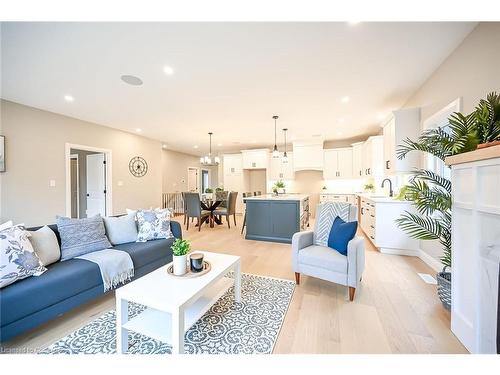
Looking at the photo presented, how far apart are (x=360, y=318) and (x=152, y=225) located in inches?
97.3

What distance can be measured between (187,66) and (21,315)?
2.75 m

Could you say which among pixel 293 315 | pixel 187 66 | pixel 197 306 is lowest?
pixel 293 315

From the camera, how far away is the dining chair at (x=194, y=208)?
17.8 ft

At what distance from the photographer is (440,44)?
2154 mm

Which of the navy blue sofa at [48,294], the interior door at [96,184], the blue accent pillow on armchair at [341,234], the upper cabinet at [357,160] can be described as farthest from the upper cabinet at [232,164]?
the navy blue sofa at [48,294]

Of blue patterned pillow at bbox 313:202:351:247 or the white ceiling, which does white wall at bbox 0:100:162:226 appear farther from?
blue patterned pillow at bbox 313:202:351:247

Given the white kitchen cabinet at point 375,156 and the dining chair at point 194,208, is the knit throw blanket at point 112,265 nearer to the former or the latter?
the dining chair at point 194,208

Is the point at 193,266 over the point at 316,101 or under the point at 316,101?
under

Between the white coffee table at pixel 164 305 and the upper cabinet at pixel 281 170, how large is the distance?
6.00 metres

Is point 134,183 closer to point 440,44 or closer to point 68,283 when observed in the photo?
point 68,283

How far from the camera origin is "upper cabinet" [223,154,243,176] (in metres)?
7.98
